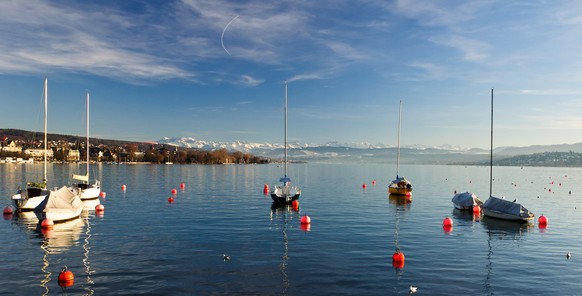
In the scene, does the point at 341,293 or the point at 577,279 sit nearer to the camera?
the point at 341,293

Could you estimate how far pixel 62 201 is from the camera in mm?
42562

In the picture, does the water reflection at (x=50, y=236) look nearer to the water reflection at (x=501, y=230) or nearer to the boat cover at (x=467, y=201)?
the water reflection at (x=501, y=230)

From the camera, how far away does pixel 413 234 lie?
39938 mm

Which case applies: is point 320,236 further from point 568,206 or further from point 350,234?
point 568,206

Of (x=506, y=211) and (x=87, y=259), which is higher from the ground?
(x=506, y=211)

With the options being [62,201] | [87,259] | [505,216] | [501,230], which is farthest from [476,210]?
[62,201]

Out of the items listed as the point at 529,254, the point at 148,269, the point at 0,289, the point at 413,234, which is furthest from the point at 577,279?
the point at 0,289

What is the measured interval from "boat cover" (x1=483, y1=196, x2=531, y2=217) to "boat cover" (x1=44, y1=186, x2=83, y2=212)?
49.7 m

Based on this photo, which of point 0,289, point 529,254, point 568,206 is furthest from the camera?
point 568,206

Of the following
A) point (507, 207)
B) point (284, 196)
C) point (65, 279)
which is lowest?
point (65, 279)

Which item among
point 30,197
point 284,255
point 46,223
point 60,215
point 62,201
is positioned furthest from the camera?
point 30,197

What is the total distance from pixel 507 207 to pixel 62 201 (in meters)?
51.1

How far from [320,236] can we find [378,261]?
979cm

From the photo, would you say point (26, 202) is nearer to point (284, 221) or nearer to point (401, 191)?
point (284, 221)
